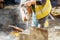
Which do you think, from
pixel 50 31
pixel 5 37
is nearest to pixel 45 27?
pixel 50 31

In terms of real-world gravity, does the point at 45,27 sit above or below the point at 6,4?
below

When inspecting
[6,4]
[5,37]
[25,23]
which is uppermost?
[6,4]

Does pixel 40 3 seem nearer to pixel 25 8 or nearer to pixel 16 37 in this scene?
pixel 25 8

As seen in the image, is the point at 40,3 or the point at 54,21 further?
the point at 54,21

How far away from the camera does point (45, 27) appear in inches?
39.6

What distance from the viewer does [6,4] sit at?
1.20m

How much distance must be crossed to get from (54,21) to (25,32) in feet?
0.69

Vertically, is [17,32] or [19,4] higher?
[19,4]

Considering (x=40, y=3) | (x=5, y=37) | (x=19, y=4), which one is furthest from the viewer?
(x=5, y=37)

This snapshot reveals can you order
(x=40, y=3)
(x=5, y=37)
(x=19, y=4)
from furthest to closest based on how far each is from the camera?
(x=5, y=37) → (x=19, y=4) → (x=40, y=3)

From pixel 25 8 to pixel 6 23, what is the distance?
29 centimetres

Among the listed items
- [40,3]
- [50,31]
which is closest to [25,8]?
[40,3]

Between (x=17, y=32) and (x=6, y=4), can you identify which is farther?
(x=6, y=4)

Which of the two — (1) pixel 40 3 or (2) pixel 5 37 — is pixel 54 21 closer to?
(1) pixel 40 3
